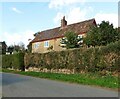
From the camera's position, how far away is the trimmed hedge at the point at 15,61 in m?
47.2

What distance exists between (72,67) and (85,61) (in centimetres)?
312

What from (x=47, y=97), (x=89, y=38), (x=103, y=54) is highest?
(x=89, y=38)

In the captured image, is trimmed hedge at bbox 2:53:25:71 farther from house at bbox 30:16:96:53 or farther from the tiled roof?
the tiled roof

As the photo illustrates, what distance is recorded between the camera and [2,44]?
115 m

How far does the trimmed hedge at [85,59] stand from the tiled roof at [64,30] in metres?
17.7

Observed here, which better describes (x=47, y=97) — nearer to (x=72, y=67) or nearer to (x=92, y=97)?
(x=92, y=97)

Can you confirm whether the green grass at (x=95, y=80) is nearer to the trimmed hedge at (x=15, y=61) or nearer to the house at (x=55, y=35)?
the trimmed hedge at (x=15, y=61)

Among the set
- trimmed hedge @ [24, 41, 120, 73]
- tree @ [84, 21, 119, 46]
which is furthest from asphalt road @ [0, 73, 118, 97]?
tree @ [84, 21, 119, 46]

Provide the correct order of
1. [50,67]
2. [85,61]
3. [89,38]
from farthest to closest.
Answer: [89,38], [50,67], [85,61]

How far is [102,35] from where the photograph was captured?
42344 millimetres

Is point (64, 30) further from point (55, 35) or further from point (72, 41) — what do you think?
point (72, 41)

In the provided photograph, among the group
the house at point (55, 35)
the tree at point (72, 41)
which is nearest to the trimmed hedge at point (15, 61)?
the tree at point (72, 41)

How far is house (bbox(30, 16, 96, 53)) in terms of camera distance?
6016cm

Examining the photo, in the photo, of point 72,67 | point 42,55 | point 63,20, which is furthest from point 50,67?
point 63,20
